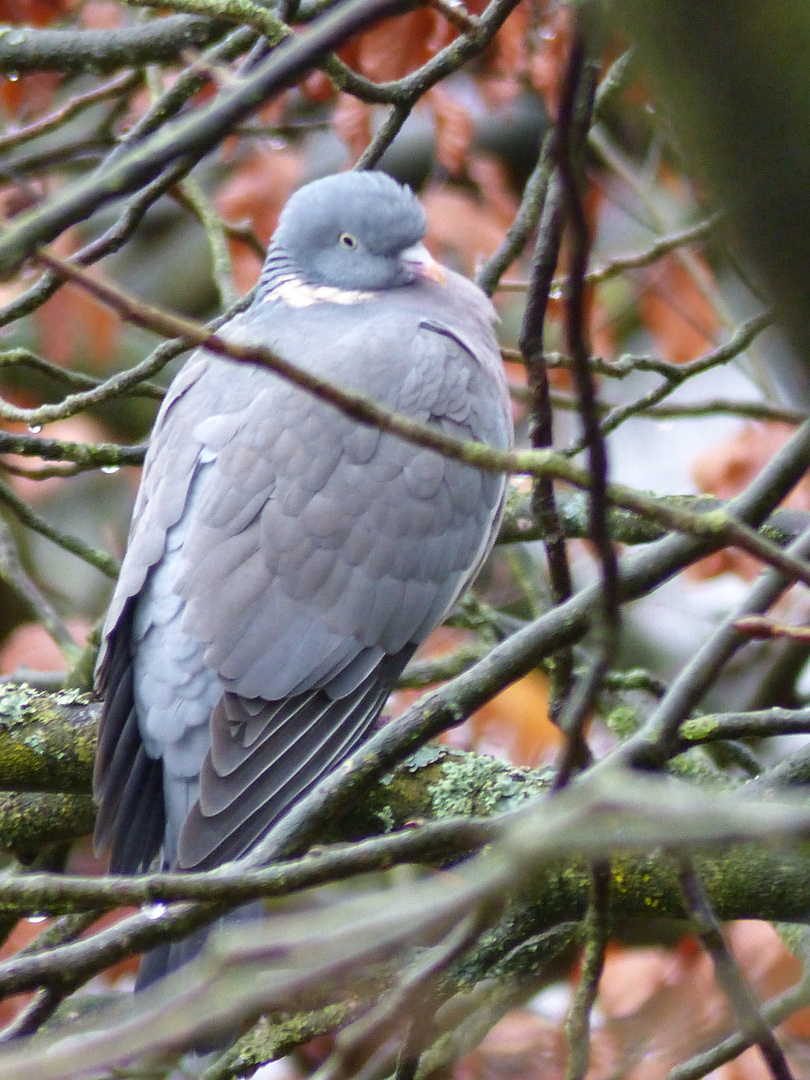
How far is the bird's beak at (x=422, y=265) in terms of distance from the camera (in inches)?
135

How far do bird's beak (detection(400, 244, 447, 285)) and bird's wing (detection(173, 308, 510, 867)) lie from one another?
0.21 m

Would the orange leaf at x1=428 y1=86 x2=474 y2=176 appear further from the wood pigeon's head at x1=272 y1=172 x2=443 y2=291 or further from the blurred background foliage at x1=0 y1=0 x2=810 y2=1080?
the wood pigeon's head at x1=272 y1=172 x2=443 y2=291

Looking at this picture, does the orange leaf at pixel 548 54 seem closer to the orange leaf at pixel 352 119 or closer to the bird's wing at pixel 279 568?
the orange leaf at pixel 352 119

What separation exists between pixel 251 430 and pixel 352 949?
211 centimetres

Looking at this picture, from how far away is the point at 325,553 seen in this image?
10.1ft

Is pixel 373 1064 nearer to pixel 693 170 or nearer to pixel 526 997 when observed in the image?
pixel 526 997

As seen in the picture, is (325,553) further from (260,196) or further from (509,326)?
(509,326)

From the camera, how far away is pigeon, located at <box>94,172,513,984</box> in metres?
2.73

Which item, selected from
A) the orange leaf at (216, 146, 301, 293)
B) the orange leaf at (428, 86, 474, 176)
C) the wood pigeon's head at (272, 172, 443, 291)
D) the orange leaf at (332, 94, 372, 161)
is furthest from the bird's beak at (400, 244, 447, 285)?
the orange leaf at (216, 146, 301, 293)

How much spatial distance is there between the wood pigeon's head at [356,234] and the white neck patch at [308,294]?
2cm

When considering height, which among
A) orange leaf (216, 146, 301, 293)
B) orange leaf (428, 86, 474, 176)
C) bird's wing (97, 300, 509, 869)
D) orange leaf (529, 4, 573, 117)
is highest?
orange leaf (529, 4, 573, 117)

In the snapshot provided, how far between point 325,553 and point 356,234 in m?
0.96

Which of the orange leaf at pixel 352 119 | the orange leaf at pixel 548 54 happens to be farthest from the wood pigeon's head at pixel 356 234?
the orange leaf at pixel 548 54

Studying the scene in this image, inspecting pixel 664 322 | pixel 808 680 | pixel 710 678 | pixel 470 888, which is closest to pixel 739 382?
pixel 664 322
